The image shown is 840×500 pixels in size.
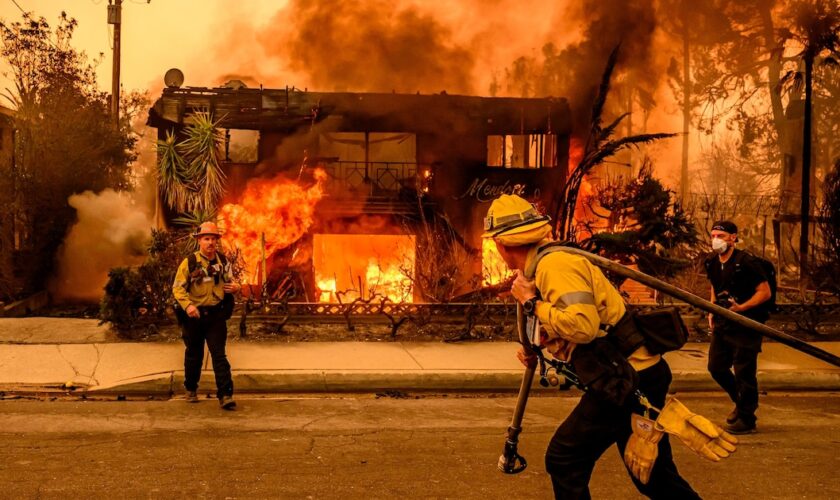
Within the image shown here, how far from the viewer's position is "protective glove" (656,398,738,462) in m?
3.50

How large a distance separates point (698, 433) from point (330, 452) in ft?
10.4

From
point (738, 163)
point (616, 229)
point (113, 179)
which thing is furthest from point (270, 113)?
point (738, 163)

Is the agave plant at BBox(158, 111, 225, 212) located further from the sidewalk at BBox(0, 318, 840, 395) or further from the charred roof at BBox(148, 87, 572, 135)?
the sidewalk at BBox(0, 318, 840, 395)

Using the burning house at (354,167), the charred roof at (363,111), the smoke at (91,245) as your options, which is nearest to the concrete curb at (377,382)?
the burning house at (354,167)

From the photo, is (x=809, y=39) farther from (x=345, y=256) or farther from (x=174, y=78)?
(x=174, y=78)

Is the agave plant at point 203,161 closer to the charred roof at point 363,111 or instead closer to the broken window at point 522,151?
the charred roof at point 363,111

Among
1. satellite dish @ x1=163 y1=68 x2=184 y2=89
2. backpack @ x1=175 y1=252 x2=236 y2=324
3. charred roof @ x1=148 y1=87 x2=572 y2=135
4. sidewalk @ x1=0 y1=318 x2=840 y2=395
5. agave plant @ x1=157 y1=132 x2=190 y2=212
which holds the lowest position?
sidewalk @ x1=0 y1=318 x2=840 y2=395

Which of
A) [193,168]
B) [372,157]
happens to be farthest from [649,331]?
[372,157]

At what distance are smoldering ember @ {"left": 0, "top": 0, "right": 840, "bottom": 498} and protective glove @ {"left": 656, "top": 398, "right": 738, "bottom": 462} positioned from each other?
0.01 m

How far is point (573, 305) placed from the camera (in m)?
3.55

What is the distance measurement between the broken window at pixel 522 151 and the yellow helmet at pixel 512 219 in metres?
15.8

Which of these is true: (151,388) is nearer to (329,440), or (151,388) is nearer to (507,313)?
(329,440)

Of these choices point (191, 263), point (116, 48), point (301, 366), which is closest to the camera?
point (191, 263)

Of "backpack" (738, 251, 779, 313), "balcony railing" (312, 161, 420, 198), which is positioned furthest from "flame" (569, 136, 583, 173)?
"backpack" (738, 251, 779, 313)
